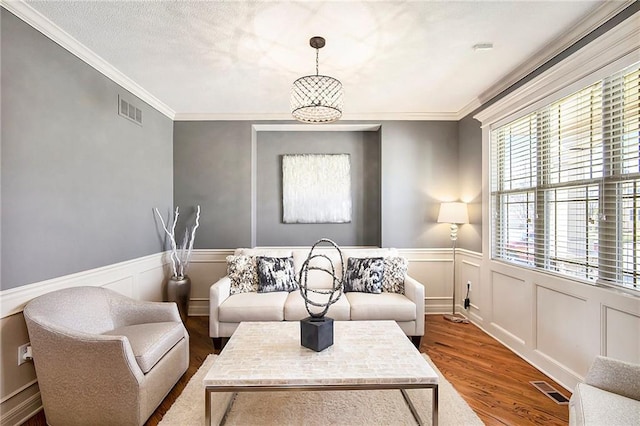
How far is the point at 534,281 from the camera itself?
273cm

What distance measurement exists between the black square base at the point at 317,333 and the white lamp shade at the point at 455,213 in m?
2.38

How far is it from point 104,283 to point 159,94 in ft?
6.71

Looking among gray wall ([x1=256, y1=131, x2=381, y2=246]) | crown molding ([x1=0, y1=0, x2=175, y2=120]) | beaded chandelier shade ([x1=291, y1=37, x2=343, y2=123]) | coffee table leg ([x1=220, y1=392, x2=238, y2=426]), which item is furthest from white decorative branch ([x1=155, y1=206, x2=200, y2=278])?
beaded chandelier shade ([x1=291, y1=37, x2=343, y2=123])

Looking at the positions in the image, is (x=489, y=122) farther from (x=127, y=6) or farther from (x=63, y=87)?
(x=63, y=87)

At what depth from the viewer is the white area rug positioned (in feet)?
6.34

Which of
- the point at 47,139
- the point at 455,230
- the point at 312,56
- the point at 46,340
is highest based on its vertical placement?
the point at 312,56

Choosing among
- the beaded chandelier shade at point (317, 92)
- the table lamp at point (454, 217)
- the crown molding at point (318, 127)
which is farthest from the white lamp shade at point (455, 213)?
the beaded chandelier shade at point (317, 92)

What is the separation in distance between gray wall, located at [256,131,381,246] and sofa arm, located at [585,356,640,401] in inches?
116

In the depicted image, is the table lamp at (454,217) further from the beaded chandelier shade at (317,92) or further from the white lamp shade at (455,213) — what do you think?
the beaded chandelier shade at (317,92)

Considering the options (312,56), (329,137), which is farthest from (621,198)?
(329,137)

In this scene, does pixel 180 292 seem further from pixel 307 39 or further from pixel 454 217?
pixel 454 217

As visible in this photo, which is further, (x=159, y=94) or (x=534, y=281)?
(x=159, y=94)

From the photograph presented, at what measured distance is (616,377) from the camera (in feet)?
4.86

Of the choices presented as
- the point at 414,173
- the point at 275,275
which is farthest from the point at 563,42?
the point at 275,275
